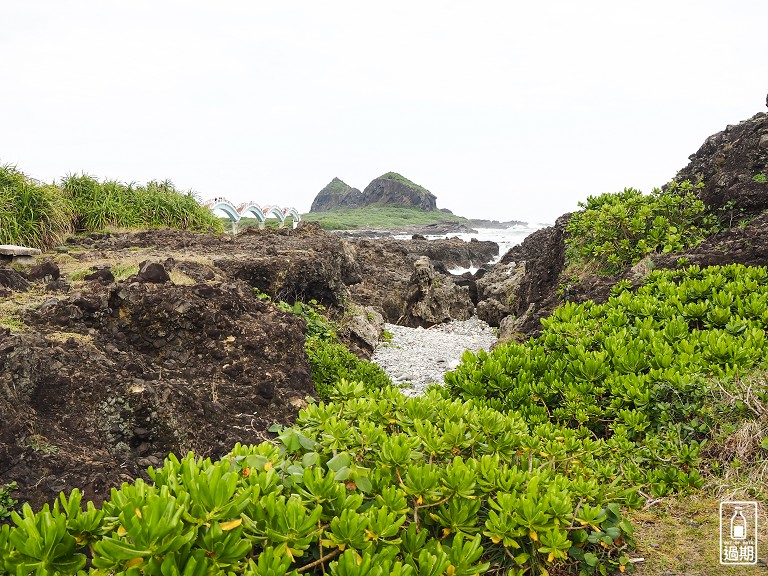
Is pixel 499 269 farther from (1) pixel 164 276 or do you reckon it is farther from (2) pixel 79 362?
(2) pixel 79 362

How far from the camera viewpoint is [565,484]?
247cm

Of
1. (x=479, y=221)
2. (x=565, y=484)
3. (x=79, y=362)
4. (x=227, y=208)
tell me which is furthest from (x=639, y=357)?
(x=479, y=221)

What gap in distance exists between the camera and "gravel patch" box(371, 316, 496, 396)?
1111 cm

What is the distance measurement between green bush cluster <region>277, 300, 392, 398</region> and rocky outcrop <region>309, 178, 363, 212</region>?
121 m

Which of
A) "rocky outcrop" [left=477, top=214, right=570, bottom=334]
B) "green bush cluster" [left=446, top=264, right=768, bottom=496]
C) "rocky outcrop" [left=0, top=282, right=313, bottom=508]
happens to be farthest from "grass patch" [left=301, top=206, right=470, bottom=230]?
"green bush cluster" [left=446, top=264, right=768, bottom=496]

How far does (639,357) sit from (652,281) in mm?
2365

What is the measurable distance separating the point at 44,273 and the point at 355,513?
7957mm

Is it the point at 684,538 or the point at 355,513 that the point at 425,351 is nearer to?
the point at 684,538

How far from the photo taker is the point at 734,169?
895cm

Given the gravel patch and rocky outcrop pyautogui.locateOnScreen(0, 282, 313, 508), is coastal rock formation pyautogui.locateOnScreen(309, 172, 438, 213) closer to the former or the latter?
the gravel patch

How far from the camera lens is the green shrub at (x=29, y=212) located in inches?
462

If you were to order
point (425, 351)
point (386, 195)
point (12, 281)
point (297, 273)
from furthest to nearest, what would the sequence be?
point (386, 195) < point (425, 351) < point (297, 273) < point (12, 281)

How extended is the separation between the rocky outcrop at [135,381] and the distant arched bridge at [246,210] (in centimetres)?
1327

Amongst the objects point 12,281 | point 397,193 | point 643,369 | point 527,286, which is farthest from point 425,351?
point 397,193
